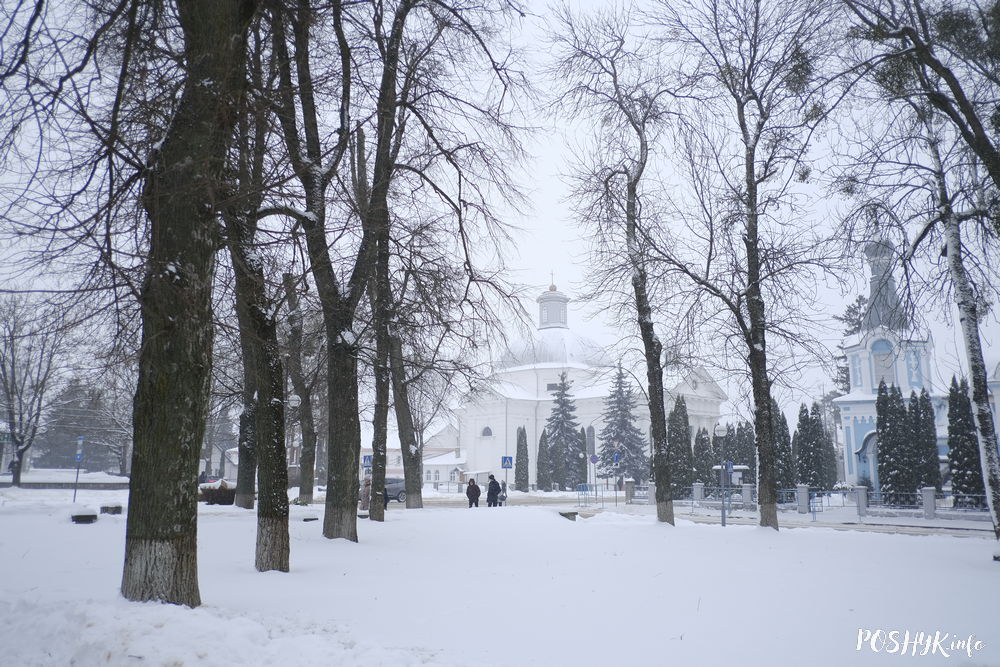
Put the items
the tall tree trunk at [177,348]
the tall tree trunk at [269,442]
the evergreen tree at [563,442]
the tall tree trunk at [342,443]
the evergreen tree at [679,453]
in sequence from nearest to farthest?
the tall tree trunk at [177,348]
the tall tree trunk at [269,442]
the tall tree trunk at [342,443]
the evergreen tree at [679,453]
the evergreen tree at [563,442]

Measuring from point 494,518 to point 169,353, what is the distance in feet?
43.1

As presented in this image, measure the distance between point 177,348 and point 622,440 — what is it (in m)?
53.9

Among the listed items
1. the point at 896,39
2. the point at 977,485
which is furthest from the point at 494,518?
the point at 977,485

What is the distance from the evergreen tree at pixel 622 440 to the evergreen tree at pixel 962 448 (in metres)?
29.1

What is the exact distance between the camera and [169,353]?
582cm

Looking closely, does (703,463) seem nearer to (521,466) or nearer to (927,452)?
(927,452)

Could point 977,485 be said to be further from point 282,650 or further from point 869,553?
point 282,650

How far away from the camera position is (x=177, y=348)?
5.86 metres

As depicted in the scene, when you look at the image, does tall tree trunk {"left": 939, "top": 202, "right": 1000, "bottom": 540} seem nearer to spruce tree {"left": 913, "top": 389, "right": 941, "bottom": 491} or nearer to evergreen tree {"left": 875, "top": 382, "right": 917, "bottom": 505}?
evergreen tree {"left": 875, "top": 382, "right": 917, "bottom": 505}

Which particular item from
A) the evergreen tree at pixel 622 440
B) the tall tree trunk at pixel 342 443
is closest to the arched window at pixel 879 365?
the evergreen tree at pixel 622 440

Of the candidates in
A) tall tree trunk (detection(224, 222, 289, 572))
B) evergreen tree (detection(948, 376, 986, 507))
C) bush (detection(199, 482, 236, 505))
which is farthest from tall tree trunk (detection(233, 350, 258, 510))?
evergreen tree (detection(948, 376, 986, 507))

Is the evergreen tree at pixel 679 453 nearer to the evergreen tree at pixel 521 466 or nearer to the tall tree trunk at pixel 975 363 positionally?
the evergreen tree at pixel 521 466

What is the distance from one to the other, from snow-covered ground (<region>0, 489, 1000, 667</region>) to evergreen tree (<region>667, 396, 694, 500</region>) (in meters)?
23.7

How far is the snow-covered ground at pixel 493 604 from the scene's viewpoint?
5.06 metres
